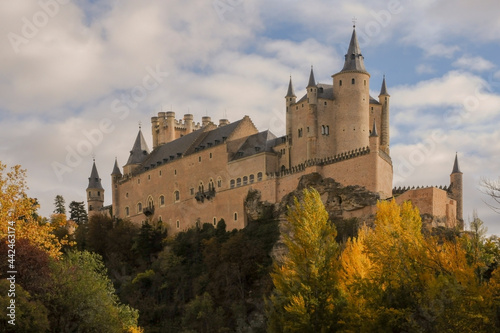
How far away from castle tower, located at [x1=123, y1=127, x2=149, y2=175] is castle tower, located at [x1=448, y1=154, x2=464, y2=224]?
44898mm

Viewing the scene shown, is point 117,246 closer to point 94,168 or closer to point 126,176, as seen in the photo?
point 126,176

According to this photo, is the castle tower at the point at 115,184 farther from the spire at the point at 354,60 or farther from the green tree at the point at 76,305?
the green tree at the point at 76,305

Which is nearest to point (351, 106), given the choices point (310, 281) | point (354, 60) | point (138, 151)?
point (354, 60)

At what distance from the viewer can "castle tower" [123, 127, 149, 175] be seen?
104 meters

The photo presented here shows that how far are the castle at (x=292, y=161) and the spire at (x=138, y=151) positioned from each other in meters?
7.26

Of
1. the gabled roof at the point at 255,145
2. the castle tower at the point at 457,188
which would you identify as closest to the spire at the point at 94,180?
the gabled roof at the point at 255,145

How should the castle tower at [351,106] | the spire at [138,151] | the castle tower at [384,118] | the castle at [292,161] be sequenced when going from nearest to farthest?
the castle at [292,161]
the castle tower at [351,106]
the castle tower at [384,118]
the spire at [138,151]

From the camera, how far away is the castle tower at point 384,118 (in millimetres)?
76438

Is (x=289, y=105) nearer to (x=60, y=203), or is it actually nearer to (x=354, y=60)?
(x=354, y=60)

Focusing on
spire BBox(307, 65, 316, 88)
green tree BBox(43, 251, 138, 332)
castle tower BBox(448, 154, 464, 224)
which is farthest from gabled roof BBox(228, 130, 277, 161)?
green tree BBox(43, 251, 138, 332)

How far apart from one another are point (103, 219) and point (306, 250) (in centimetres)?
6077

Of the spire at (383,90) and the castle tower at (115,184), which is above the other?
the spire at (383,90)

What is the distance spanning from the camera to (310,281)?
3984cm

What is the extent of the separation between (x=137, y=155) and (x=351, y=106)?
3917 cm
